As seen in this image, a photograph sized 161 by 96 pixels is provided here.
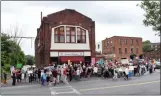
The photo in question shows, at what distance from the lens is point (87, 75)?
30219 millimetres

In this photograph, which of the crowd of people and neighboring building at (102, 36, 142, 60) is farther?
neighboring building at (102, 36, 142, 60)

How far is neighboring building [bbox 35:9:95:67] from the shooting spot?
129 feet

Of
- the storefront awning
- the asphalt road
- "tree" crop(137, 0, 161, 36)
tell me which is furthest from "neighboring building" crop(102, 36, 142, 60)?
"tree" crop(137, 0, 161, 36)

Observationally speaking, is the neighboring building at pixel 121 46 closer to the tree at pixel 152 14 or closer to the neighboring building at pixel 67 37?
the neighboring building at pixel 67 37

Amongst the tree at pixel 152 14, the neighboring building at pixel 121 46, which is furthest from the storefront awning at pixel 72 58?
the tree at pixel 152 14

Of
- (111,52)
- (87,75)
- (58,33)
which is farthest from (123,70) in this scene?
(111,52)

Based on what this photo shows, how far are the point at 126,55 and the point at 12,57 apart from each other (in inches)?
1383

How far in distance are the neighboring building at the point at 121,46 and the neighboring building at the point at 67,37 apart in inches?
1223

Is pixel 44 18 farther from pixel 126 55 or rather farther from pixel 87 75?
pixel 126 55

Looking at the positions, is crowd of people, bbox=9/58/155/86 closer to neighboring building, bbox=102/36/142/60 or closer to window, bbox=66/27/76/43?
window, bbox=66/27/76/43

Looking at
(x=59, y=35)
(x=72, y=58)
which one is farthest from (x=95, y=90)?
(x=59, y=35)

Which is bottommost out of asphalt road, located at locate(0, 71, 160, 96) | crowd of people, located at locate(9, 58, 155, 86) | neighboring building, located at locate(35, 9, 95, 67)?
asphalt road, located at locate(0, 71, 160, 96)

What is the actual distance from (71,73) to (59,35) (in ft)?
43.0

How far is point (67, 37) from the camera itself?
40.5 metres
